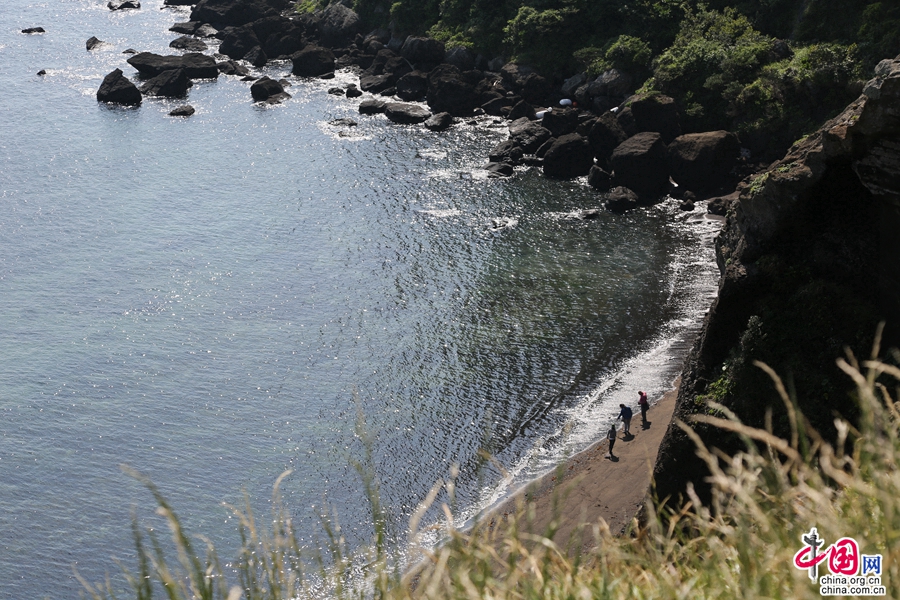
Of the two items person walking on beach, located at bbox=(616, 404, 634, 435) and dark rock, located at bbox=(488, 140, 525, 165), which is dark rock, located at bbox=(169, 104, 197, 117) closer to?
dark rock, located at bbox=(488, 140, 525, 165)

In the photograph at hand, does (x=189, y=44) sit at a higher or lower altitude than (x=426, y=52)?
lower

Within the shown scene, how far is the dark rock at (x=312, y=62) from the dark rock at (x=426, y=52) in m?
9.56

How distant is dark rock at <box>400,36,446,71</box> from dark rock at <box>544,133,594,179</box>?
2337 cm

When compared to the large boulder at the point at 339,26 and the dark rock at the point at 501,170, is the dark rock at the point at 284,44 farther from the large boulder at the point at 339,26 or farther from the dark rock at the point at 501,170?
the dark rock at the point at 501,170

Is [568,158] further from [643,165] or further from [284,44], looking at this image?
[284,44]

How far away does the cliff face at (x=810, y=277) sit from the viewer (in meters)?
20.0

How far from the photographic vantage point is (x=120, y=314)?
149 feet

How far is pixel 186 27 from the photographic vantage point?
3890 inches

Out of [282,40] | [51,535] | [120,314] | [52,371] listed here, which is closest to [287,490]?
[51,535]

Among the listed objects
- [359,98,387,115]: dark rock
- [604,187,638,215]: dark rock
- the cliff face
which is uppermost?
the cliff face

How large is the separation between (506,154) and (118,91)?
38978 mm

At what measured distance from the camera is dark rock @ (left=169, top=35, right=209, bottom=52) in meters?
91.1

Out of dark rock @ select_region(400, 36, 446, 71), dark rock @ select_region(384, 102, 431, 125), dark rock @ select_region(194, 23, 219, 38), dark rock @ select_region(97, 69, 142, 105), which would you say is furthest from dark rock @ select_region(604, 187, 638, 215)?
dark rock @ select_region(194, 23, 219, 38)

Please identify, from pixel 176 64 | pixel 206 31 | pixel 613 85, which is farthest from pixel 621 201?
pixel 206 31
